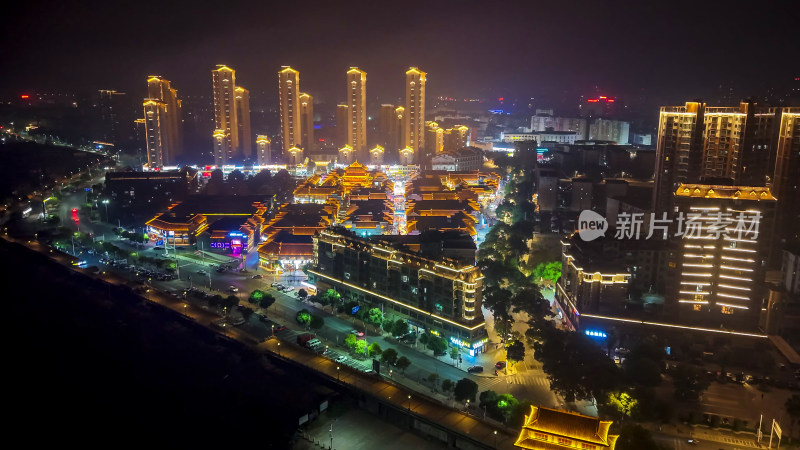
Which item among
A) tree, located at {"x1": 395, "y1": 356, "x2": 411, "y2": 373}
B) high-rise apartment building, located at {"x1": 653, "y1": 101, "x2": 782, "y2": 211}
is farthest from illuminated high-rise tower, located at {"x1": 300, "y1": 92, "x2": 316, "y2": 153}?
tree, located at {"x1": 395, "y1": 356, "x2": 411, "y2": 373}

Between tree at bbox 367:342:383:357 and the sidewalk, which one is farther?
tree at bbox 367:342:383:357

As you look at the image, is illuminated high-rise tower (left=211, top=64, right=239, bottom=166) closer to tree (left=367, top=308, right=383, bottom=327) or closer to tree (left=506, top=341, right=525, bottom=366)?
tree (left=367, top=308, right=383, bottom=327)

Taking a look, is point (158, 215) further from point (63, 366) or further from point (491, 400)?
point (491, 400)

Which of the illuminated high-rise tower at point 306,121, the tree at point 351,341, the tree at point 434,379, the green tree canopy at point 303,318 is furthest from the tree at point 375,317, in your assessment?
the illuminated high-rise tower at point 306,121

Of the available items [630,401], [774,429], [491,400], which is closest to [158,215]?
[491,400]

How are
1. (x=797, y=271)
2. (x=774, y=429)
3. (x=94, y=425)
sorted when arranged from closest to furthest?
(x=774, y=429), (x=94, y=425), (x=797, y=271)

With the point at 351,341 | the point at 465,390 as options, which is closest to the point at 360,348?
the point at 351,341
